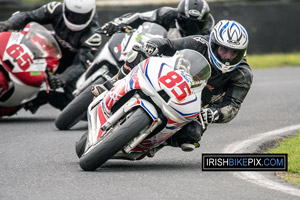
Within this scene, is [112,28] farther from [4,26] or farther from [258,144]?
[258,144]

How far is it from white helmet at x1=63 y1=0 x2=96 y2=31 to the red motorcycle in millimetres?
438

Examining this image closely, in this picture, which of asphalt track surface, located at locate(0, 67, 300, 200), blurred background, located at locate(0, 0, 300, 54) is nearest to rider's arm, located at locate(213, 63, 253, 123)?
asphalt track surface, located at locate(0, 67, 300, 200)

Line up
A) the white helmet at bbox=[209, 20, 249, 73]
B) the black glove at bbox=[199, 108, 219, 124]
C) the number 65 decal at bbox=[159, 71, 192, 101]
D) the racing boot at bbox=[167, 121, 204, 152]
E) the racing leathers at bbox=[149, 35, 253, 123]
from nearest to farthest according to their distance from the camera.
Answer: the number 65 decal at bbox=[159, 71, 192, 101] → the racing boot at bbox=[167, 121, 204, 152] → the black glove at bbox=[199, 108, 219, 124] → the white helmet at bbox=[209, 20, 249, 73] → the racing leathers at bbox=[149, 35, 253, 123]

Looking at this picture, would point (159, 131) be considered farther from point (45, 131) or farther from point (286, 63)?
point (286, 63)

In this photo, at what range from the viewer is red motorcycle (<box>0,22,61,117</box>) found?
1039 cm

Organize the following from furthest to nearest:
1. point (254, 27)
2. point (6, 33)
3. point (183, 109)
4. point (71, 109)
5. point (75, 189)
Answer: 1. point (254, 27)
2. point (6, 33)
3. point (71, 109)
4. point (183, 109)
5. point (75, 189)

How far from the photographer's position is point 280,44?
20.2 metres

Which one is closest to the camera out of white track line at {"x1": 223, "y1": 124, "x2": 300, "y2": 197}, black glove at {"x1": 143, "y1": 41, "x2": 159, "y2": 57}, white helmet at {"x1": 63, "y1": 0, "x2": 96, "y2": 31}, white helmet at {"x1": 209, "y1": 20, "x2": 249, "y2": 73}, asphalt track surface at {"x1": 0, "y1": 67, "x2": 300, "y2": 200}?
asphalt track surface at {"x1": 0, "y1": 67, "x2": 300, "y2": 200}

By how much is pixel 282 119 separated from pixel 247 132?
4.34 ft

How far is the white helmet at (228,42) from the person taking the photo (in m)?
7.58

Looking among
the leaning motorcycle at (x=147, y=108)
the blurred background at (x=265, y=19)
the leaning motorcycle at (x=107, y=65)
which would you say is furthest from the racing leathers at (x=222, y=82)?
the blurred background at (x=265, y=19)

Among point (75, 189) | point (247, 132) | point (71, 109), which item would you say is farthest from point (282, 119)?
point (75, 189)

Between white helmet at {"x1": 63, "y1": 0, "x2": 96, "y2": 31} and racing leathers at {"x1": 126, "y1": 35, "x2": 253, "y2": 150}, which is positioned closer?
racing leathers at {"x1": 126, "y1": 35, "x2": 253, "y2": 150}

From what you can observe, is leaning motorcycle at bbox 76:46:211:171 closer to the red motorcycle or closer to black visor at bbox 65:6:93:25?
the red motorcycle
